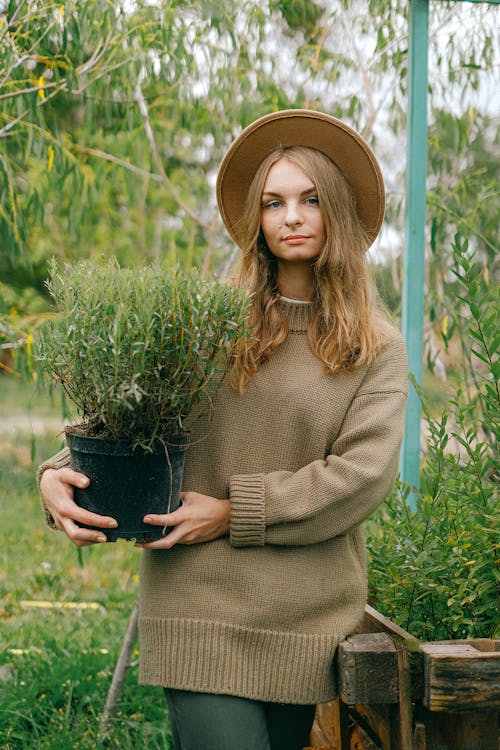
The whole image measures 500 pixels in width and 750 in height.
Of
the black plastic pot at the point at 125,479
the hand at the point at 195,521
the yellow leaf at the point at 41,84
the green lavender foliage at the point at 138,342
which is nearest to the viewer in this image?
the green lavender foliage at the point at 138,342

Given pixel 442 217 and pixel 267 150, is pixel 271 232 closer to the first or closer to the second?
pixel 267 150

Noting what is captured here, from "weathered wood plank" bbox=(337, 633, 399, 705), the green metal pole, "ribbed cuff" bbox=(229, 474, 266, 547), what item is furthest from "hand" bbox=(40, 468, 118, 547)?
the green metal pole

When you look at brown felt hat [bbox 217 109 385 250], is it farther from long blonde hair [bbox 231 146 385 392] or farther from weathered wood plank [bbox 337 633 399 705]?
weathered wood plank [bbox 337 633 399 705]

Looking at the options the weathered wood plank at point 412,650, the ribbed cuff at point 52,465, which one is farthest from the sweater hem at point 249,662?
the ribbed cuff at point 52,465

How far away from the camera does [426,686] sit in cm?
167

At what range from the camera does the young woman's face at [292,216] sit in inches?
76.3

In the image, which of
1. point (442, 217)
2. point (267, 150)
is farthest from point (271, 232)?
point (442, 217)

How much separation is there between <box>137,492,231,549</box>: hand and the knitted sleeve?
34 mm

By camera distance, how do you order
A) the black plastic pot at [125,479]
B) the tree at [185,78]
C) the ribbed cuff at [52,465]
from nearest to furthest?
the black plastic pot at [125,479] < the ribbed cuff at [52,465] < the tree at [185,78]

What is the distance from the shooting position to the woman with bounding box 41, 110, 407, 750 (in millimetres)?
1775

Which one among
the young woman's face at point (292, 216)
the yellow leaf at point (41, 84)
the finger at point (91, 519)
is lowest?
the finger at point (91, 519)

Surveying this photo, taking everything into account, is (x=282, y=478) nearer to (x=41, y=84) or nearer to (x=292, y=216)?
(x=292, y=216)

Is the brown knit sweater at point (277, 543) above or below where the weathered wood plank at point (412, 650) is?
above

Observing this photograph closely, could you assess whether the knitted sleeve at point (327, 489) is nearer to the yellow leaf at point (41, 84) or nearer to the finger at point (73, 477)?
the finger at point (73, 477)
